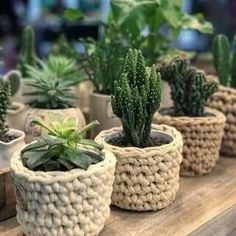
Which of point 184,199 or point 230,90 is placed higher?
point 230,90

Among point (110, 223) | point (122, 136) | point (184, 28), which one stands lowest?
point (110, 223)

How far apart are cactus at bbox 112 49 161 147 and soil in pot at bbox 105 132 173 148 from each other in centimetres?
3

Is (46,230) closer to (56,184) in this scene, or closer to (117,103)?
(56,184)

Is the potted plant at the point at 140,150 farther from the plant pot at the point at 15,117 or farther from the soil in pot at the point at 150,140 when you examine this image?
the plant pot at the point at 15,117

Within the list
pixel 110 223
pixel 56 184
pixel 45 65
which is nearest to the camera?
pixel 56 184

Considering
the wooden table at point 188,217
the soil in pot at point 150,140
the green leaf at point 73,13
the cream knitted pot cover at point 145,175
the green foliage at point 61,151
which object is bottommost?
the wooden table at point 188,217

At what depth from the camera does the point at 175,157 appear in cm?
79

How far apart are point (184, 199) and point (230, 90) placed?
0.29 metres

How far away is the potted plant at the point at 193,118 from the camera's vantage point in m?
0.92

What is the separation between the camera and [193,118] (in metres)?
0.93

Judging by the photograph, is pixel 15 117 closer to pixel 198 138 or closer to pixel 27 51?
pixel 27 51

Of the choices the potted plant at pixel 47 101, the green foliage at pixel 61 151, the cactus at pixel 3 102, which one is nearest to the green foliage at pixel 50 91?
the potted plant at pixel 47 101

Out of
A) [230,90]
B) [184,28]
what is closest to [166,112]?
[230,90]

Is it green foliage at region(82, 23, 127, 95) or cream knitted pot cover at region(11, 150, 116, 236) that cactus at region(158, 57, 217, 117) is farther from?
cream knitted pot cover at region(11, 150, 116, 236)
